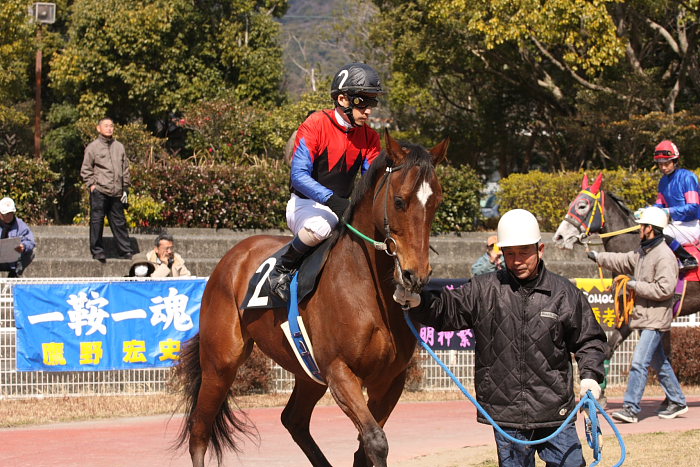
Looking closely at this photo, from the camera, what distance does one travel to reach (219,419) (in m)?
6.79

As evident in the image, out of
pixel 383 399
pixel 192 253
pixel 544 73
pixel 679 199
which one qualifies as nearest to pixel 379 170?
pixel 383 399

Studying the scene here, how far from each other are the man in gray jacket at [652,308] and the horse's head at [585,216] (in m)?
1.43

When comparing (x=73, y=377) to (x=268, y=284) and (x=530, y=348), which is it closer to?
(x=268, y=284)

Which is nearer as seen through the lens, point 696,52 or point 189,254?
point 189,254

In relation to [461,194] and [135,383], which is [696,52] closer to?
[461,194]

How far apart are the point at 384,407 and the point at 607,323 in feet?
20.7

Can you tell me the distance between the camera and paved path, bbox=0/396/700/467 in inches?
292

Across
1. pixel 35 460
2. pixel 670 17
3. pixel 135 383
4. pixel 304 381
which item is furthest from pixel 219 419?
pixel 670 17

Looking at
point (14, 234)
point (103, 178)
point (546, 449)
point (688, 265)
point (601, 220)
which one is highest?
point (546, 449)

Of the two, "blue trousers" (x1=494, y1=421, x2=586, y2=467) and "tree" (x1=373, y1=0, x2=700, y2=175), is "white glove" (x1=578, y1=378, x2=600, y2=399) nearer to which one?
"blue trousers" (x1=494, y1=421, x2=586, y2=467)

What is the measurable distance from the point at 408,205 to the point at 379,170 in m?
0.48

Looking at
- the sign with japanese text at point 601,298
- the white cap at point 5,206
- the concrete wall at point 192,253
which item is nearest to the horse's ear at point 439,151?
the sign with japanese text at point 601,298

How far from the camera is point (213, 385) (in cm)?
664

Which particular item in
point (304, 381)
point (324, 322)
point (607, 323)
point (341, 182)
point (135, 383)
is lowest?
point (135, 383)
